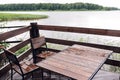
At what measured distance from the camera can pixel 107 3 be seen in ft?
20.6

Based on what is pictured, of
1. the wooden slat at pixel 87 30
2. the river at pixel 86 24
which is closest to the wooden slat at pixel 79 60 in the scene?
the wooden slat at pixel 87 30

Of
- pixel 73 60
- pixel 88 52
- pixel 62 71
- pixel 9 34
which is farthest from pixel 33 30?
pixel 62 71

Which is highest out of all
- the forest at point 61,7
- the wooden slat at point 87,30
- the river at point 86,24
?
the forest at point 61,7

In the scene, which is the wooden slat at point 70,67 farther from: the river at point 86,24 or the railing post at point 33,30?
the river at point 86,24

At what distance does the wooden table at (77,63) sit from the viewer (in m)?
1.90

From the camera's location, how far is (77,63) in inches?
86.0

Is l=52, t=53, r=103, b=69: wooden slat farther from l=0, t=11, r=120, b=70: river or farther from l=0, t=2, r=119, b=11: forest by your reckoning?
l=0, t=2, r=119, b=11: forest

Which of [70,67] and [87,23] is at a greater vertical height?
[70,67]

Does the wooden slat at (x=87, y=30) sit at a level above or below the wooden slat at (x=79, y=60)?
above

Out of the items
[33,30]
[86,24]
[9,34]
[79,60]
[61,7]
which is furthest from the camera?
[86,24]

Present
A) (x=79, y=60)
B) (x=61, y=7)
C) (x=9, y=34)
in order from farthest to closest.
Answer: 1. (x=61, y=7)
2. (x=9, y=34)
3. (x=79, y=60)

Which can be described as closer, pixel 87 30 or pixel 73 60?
pixel 73 60

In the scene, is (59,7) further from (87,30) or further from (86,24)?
(86,24)

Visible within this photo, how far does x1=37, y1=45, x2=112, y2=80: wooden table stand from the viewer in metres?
1.90
